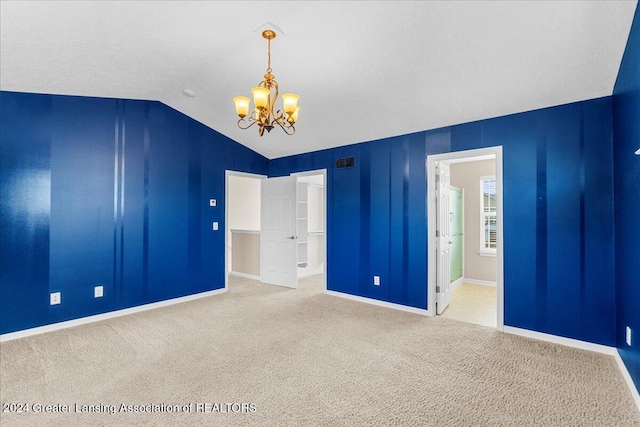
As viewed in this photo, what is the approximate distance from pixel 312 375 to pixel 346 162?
329 centimetres

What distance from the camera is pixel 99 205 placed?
12.5ft

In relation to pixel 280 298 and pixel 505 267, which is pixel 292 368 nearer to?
pixel 280 298

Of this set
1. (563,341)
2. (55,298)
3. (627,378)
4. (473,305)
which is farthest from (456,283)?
(55,298)

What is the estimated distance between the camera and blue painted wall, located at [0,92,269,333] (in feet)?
10.7

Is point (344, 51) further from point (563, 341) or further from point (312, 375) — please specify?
point (563, 341)

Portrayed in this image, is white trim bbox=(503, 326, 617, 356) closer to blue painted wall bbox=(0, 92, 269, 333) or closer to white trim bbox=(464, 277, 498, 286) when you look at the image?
white trim bbox=(464, 277, 498, 286)

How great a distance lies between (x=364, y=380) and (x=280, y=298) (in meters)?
A: 2.57

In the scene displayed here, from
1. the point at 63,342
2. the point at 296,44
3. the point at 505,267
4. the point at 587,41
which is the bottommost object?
the point at 63,342

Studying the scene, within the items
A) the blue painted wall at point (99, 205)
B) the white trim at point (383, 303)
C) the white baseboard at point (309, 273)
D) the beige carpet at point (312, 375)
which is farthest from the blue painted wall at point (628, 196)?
the blue painted wall at point (99, 205)

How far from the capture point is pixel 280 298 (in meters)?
4.75

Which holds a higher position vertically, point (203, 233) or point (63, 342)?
point (203, 233)

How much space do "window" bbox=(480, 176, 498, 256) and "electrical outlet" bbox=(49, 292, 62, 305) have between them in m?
6.66

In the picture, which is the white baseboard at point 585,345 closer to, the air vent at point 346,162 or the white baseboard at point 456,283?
the white baseboard at point 456,283

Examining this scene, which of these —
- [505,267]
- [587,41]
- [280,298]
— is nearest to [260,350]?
[280,298]
